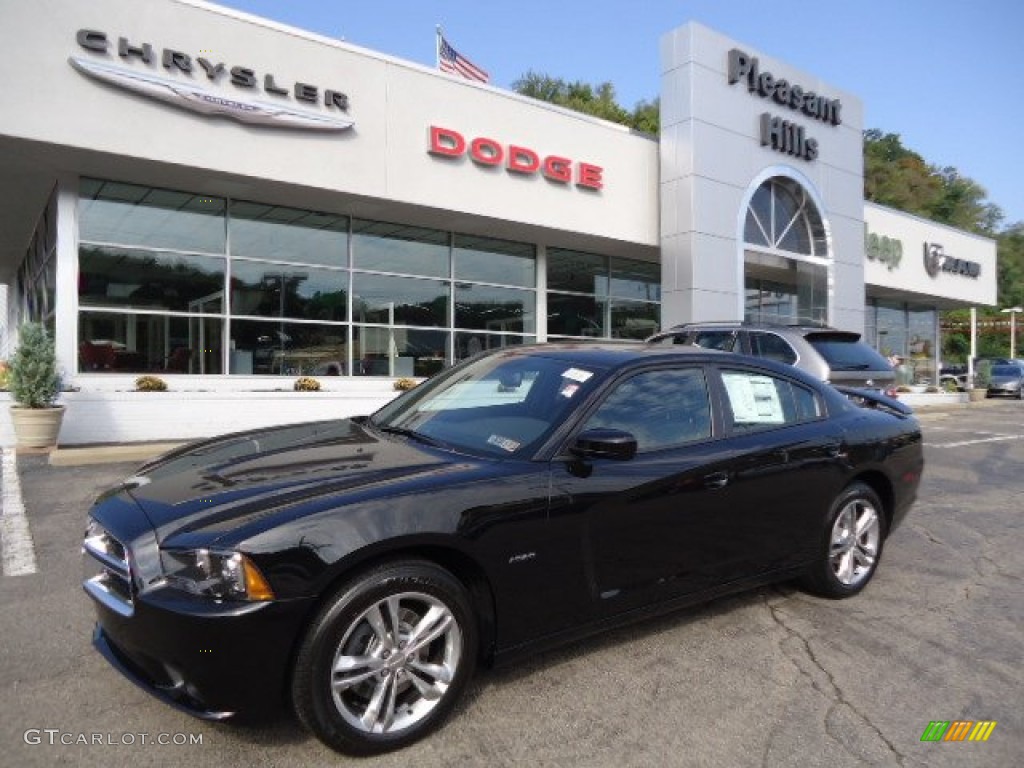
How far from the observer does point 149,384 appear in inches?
428

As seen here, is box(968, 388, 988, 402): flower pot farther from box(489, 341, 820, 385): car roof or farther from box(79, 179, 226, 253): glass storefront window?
box(489, 341, 820, 385): car roof

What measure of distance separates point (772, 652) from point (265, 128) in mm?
10681

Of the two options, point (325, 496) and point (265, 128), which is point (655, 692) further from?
point (265, 128)

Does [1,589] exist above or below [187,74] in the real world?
below

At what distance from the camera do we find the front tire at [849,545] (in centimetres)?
406

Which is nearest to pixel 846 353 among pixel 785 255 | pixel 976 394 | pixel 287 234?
pixel 287 234

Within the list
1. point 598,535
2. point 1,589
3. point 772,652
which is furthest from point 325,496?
point 1,589

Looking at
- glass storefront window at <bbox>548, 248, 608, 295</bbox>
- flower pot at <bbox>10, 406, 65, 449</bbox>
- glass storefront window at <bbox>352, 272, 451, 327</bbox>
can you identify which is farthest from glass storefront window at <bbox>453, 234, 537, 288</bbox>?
flower pot at <bbox>10, 406, 65, 449</bbox>

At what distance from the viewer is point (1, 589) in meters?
4.14

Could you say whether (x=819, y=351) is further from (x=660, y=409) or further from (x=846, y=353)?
(x=660, y=409)

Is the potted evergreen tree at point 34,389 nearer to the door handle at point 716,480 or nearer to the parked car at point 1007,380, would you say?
the door handle at point 716,480

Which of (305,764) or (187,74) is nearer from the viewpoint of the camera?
(305,764)

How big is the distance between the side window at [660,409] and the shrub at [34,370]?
8.94 metres

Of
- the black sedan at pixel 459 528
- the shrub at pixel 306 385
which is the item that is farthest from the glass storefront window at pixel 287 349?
the black sedan at pixel 459 528
